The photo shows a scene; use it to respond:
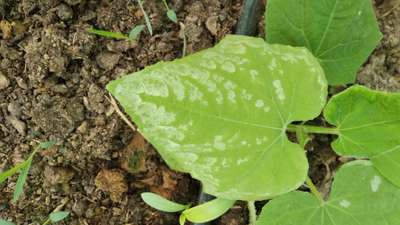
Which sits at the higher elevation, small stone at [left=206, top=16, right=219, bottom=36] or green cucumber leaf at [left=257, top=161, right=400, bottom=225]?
small stone at [left=206, top=16, right=219, bottom=36]

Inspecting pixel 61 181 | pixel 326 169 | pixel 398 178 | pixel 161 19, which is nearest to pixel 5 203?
pixel 61 181

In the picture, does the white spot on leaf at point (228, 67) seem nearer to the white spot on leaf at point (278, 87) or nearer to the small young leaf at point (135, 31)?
the white spot on leaf at point (278, 87)

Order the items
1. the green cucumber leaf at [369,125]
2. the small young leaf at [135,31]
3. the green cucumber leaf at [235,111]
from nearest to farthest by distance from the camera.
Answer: the green cucumber leaf at [235,111] → the green cucumber leaf at [369,125] → the small young leaf at [135,31]

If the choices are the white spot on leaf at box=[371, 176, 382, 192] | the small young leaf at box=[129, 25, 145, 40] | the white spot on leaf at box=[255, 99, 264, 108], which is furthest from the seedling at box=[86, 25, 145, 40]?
the white spot on leaf at box=[371, 176, 382, 192]

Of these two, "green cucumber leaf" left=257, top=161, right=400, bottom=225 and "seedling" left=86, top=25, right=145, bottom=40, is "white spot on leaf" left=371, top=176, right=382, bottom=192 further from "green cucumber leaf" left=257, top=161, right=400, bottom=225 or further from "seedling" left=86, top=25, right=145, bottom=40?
"seedling" left=86, top=25, right=145, bottom=40

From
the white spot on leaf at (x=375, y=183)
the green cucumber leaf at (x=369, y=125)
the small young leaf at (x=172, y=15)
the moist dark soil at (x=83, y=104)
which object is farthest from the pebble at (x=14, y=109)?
the white spot on leaf at (x=375, y=183)

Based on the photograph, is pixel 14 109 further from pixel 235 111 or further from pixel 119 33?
pixel 235 111

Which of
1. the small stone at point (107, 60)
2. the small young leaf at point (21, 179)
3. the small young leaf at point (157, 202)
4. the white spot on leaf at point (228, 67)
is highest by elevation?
the white spot on leaf at point (228, 67)

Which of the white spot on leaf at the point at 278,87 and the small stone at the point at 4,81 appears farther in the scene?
the small stone at the point at 4,81
